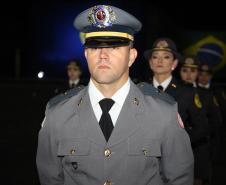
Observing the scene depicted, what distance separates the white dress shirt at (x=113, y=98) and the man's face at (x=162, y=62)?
69.6 inches

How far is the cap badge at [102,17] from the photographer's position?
2.49m

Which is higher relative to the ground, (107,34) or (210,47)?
(210,47)

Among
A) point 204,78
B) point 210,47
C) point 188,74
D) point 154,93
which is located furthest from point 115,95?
point 210,47

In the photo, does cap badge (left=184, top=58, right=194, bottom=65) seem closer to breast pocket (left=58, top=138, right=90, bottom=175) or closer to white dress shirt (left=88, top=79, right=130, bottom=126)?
white dress shirt (left=88, top=79, right=130, bottom=126)

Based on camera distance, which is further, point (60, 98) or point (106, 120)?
point (60, 98)

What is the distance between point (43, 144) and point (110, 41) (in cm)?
69

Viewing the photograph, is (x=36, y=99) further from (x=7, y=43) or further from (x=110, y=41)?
(x=110, y=41)

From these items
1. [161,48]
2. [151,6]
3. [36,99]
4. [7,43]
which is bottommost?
[36,99]

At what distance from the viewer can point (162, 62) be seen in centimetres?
430

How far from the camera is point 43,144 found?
2.58 metres

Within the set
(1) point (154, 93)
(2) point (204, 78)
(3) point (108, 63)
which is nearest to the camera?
(3) point (108, 63)

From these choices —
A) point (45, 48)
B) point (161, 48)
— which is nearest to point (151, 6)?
point (45, 48)

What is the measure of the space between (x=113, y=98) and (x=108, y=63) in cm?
25

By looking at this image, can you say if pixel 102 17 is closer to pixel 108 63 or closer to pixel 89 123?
pixel 108 63
